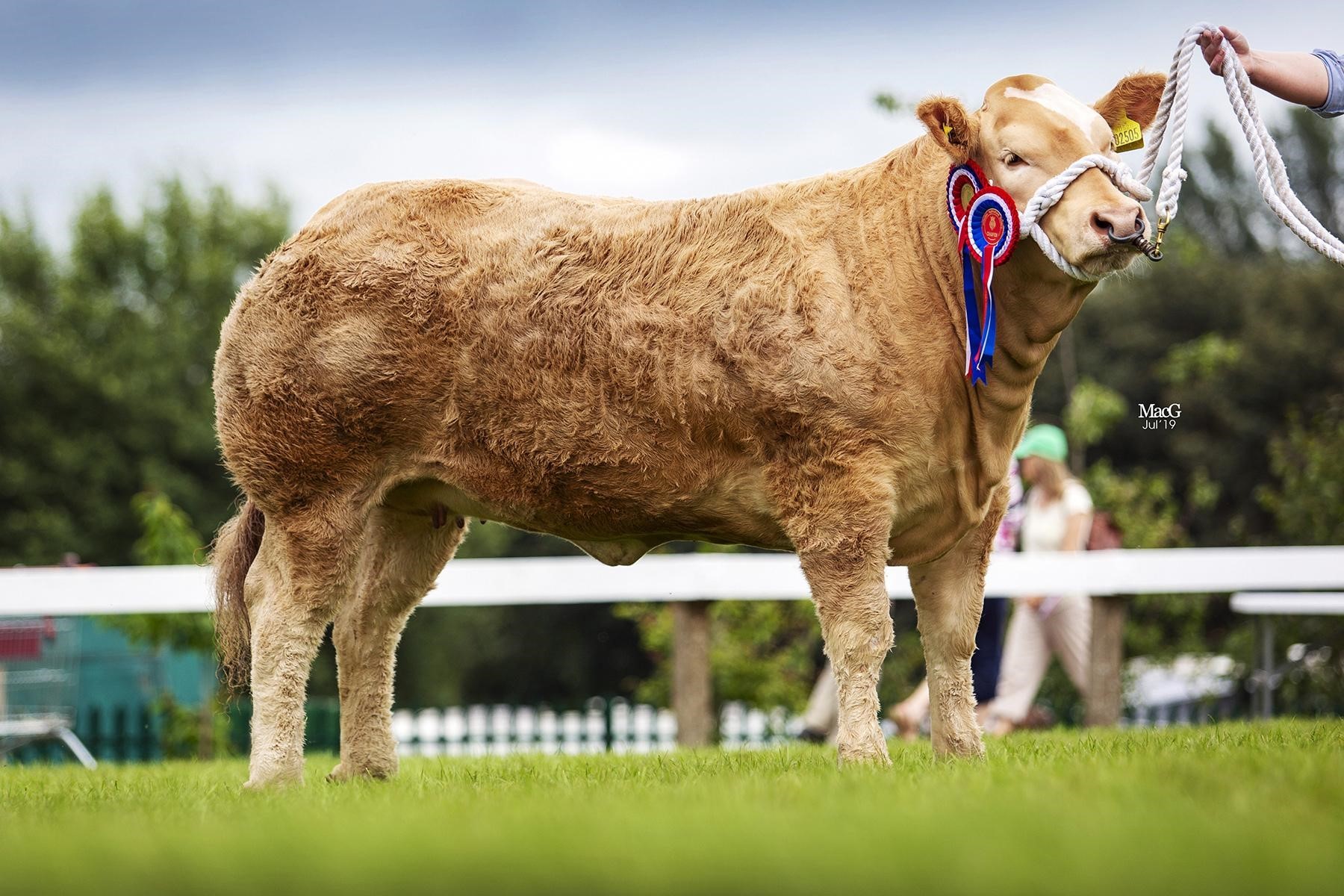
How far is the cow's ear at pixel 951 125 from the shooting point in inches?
192

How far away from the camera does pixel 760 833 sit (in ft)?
10.2

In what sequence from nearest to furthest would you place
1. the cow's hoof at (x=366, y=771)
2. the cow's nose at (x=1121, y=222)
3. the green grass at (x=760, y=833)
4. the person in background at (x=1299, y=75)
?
the green grass at (x=760, y=833) → the cow's nose at (x=1121, y=222) → the person in background at (x=1299, y=75) → the cow's hoof at (x=366, y=771)

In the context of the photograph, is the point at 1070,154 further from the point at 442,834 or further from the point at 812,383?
the point at 442,834

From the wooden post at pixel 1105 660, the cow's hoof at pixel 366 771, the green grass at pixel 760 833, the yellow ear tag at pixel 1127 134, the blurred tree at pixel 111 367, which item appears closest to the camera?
the green grass at pixel 760 833

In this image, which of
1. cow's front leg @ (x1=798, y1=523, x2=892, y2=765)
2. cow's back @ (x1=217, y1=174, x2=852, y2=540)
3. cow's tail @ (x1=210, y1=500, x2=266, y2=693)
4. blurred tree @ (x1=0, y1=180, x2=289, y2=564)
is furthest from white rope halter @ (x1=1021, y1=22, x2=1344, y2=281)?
blurred tree @ (x1=0, y1=180, x2=289, y2=564)

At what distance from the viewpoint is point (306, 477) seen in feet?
18.1

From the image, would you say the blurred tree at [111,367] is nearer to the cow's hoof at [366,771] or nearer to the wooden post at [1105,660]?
the wooden post at [1105,660]

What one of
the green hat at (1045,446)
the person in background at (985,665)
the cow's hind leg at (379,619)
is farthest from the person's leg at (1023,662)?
the cow's hind leg at (379,619)

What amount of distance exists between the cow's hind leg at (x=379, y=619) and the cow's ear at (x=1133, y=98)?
2.99 metres

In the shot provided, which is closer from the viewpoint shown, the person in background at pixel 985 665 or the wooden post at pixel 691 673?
the person in background at pixel 985 665

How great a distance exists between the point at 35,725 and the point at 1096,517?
7647 mm

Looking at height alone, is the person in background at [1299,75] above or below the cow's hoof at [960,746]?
above

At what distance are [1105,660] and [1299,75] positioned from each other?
4921 millimetres

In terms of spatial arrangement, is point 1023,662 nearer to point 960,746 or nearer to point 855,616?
point 960,746
